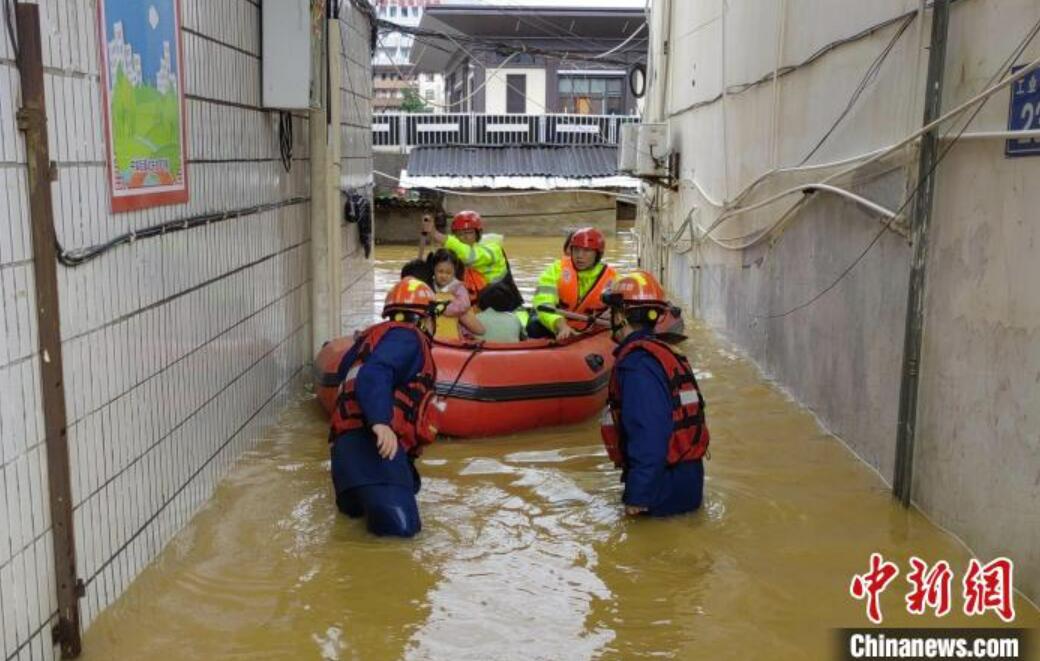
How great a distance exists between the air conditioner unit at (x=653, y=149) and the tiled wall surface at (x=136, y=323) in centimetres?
772

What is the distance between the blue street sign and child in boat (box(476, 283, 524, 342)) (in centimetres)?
429

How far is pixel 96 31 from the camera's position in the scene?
3.68 m

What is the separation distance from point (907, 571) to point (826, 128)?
3.34 meters

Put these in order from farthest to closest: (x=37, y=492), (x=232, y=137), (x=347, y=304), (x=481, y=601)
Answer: (x=347, y=304)
(x=232, y=137)
(x=481, y=601)
(x=37, y=492)

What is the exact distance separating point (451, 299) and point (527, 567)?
3.32 m

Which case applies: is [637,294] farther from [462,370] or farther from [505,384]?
[462,370]

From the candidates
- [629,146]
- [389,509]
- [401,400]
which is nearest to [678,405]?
[401,400]

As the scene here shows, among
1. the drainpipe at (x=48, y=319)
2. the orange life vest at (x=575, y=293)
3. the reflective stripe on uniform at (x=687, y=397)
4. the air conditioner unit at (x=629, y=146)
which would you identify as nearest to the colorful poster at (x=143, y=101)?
the drainpipe at (x=48, y=319)

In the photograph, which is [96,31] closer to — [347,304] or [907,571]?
[907,571]

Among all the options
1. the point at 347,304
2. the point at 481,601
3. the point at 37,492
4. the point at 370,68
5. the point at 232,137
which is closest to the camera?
the point at 37,492

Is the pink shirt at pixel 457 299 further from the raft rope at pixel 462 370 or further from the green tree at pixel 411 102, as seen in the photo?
the green tree at pixel 411 102

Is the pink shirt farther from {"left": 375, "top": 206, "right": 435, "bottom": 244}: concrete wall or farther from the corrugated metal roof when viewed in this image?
the corrugated metal roof

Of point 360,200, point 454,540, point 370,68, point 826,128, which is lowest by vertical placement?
point 454,540

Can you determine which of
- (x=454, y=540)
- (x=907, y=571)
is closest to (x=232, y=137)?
(x=454, y=540)
